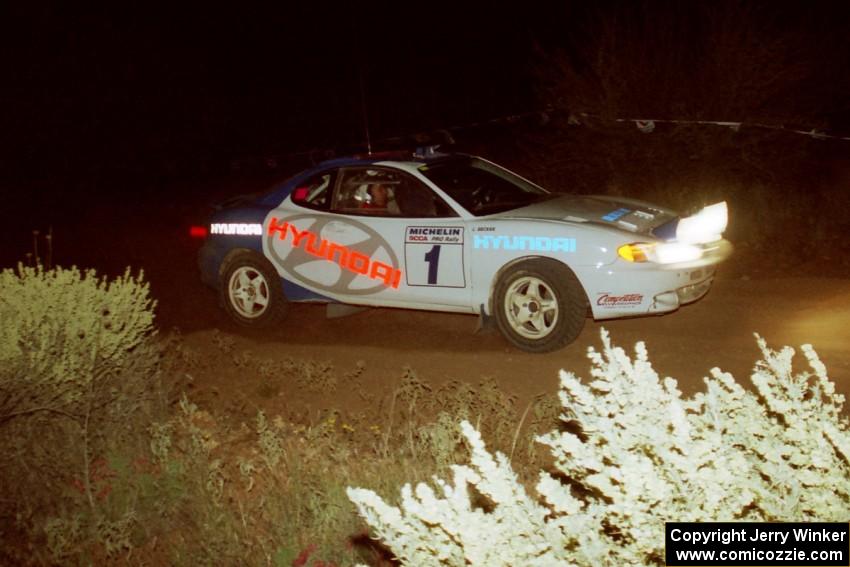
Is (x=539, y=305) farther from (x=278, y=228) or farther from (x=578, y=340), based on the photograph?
(x=278, y=228)

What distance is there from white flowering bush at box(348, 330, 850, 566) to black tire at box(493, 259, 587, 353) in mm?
3715

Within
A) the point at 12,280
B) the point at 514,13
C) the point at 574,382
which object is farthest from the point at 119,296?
the point at 514,13

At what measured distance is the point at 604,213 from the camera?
781cm

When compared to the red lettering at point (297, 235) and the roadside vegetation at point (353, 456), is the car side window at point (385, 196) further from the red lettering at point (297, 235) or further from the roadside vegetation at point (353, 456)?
the roadside vegetation at point (353, 456)

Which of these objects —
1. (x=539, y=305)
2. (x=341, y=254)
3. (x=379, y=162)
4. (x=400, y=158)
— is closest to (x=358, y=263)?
(x=341, y=254)

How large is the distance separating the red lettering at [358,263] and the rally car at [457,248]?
0.01 m

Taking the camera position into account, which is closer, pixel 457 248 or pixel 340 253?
pixel 457 248

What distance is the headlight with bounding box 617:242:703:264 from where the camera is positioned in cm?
731

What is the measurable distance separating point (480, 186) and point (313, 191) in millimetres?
1525

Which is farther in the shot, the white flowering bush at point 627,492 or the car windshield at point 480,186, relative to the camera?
the car windshield at point 480,186

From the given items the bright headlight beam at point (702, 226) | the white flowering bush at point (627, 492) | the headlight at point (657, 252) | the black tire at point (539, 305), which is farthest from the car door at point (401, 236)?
the white flowering bush at point (627, 492)

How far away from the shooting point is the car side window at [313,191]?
28.8 ft

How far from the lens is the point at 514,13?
103 ft

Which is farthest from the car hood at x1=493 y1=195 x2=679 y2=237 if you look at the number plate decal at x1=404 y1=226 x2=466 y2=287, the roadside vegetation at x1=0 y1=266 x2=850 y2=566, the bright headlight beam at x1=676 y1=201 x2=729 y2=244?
the roadside vegetation at x1=0 y1=266 x2=850 y2=566
